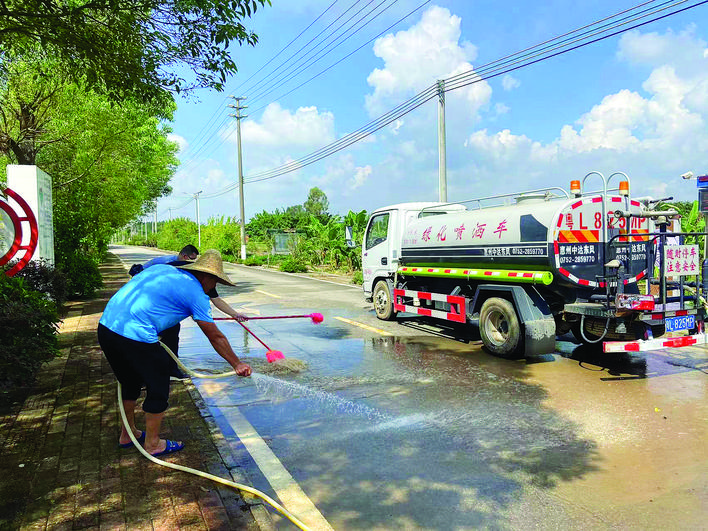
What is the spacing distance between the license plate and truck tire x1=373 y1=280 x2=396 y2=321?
5.61m

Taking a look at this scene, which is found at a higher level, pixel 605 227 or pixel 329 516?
pixel 605 227

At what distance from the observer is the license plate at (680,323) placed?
648cm

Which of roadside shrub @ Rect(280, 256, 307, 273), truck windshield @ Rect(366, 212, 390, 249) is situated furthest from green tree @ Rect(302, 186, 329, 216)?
truck windshield @ Rect(366, 212, 390, 249)

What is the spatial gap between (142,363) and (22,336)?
2.62 meters

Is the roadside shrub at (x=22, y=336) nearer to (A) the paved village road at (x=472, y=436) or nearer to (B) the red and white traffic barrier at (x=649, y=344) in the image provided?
(A) the paved village road at (x=472, y=436)

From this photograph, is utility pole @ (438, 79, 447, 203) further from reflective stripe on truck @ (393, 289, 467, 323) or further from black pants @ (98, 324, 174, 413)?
black pants @ (98, 324, 174, 413)

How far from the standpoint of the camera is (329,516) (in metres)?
3.39

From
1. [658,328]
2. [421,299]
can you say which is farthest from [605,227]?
[421,299]

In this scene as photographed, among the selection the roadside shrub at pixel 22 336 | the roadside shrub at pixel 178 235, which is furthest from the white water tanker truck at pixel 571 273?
the roadside shrub at pixel 178 235

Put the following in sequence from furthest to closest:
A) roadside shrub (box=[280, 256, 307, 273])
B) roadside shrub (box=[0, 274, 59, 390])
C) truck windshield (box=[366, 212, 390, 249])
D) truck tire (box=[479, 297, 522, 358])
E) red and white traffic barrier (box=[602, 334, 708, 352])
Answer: roadside shrub (box=[280, 256, 307, 273])
truck windshield (box=[366, 212, 390, 249])
truck tire (box=[479, 297, 522, 358])
red and white traffic barrier (box=[602, 334, 708, 352])
roadside shrub (box=[0, 274, 59, 390])

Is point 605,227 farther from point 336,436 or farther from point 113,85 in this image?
point 113,85

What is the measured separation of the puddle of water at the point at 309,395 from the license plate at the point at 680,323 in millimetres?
3770

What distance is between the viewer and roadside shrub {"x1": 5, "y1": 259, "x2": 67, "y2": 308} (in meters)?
9.71

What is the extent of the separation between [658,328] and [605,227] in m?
1.65
